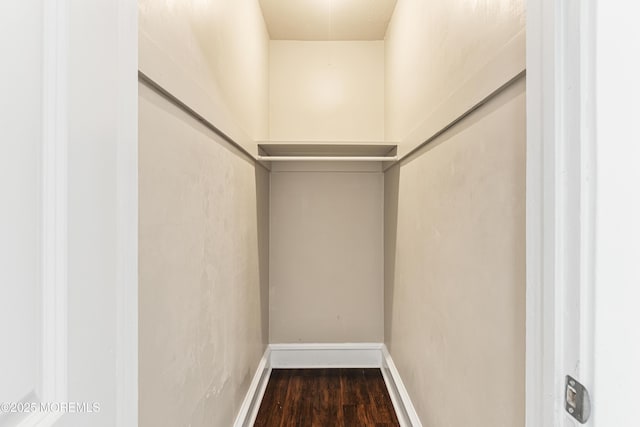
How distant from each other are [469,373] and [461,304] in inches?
8.3

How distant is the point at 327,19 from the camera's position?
103 inches

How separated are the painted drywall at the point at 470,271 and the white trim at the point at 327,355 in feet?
2.82

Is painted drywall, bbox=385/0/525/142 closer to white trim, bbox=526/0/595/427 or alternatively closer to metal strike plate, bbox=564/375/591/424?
white trim, bbox=526/0/595/427

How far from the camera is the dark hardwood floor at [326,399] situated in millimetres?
2078

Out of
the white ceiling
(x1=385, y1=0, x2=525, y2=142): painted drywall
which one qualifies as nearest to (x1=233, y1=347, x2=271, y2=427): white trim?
(x1=385, y1=0, x2=525, y2=142): painted drywall
